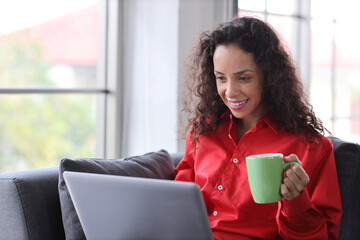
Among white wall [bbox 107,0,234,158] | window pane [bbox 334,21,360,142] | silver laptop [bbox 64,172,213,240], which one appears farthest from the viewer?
window pane [bbox 334,21,360,142]

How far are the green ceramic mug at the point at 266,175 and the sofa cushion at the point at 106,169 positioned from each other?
53 centimetres

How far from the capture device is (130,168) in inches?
70.1

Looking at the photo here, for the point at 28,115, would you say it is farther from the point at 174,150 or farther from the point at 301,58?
the point at 301,58

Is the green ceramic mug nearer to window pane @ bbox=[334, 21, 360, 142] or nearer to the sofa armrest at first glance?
the sofa armrest

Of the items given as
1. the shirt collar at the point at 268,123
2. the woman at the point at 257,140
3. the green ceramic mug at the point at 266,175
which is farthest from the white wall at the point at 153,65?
the green ceramic mug at the point at 266,175

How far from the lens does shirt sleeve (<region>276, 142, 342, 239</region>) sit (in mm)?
1520

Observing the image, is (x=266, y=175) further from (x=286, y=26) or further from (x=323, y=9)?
(x=323, y=9)

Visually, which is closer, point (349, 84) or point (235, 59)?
point (235, 59)

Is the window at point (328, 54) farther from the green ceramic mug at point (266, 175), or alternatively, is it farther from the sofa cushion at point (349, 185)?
the green ceramic mug at point (266, 175)

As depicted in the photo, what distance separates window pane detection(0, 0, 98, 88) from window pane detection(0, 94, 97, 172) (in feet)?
0.48

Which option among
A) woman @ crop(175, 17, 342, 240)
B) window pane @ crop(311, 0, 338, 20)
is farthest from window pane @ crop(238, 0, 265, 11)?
woman @ crop(175, 17, 342, 240)

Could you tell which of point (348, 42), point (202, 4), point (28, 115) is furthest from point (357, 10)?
point (28, 115)

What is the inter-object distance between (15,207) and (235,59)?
771 mm

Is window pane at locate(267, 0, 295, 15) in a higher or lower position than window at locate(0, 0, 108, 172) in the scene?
higher
